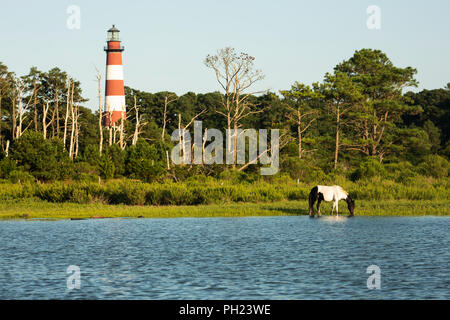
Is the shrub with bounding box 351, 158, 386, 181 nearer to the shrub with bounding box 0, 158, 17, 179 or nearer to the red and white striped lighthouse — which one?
the shrub with bounding box 0, 158, 17, 179

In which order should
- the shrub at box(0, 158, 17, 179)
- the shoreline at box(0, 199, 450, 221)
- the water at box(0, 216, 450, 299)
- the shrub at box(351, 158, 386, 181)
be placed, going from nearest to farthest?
1. the water at box(0, 216, 450, 299)
2. the shoreline at box(0, 199, 450, 221)
3. the shrub at box(351, 158, 386, 181)
4. the shrub at box(0, 158, 17, 179)

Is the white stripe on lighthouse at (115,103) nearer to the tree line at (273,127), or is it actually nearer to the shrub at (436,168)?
the tree line at (273,127)

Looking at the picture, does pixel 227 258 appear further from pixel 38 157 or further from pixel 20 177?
pixel 38 157

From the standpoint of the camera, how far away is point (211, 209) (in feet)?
109

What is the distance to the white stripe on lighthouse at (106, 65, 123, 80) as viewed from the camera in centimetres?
7091

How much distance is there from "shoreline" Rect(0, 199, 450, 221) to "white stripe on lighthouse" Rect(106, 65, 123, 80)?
120 ft

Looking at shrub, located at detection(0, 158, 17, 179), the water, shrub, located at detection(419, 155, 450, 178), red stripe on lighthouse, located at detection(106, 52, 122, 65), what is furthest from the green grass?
red stripe on lighthouse, located at detection(106, 52, 122, 65)

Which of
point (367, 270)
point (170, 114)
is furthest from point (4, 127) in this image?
point (367, 270)

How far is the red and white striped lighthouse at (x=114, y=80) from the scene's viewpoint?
70062 millimetres

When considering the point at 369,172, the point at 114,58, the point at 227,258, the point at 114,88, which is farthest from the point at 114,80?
the point at 227,258

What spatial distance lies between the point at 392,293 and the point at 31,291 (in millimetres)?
7891

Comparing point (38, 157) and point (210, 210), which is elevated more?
point (38, 157)

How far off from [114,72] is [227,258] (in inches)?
2116

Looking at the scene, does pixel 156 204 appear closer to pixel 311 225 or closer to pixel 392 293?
pixel 311 225
